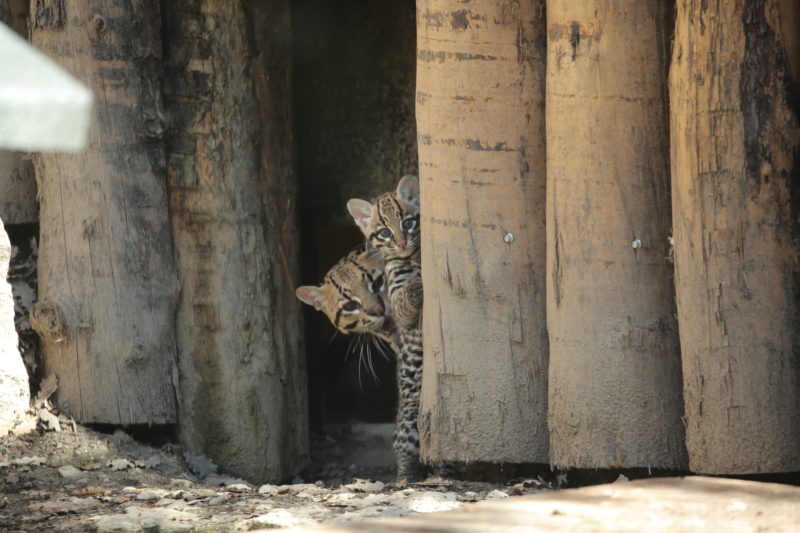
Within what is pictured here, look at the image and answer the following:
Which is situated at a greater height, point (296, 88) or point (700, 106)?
point (296, 88)

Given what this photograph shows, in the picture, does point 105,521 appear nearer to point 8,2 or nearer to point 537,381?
point 537,381

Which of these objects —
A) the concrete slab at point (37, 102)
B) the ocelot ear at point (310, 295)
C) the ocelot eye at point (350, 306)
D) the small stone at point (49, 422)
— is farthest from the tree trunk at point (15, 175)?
the ocelot eye at point (350, 306)

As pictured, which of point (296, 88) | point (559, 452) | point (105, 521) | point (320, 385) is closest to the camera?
point (105, 521)

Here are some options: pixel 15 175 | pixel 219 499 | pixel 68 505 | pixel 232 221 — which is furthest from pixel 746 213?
pixel 15 175

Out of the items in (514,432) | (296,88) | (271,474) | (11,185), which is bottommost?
(271,474)

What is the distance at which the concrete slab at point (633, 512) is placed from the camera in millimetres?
4344

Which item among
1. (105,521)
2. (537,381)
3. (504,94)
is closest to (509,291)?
(537,381)

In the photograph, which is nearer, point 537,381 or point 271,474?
point 537,381

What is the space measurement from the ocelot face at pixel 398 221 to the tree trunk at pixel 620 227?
2.44m

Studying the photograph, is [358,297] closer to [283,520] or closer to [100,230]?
[100,230]

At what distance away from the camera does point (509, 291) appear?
694 cm

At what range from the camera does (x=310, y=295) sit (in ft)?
30.4

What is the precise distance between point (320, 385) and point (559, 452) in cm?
460

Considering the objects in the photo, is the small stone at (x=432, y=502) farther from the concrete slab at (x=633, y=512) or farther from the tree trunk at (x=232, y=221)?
the tree trunk at (x=232, y=221)
